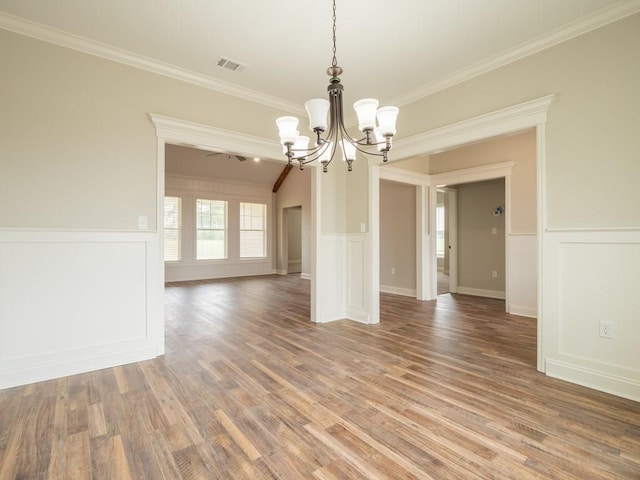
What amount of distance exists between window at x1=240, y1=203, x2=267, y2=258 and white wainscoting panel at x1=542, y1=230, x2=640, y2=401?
829 cm

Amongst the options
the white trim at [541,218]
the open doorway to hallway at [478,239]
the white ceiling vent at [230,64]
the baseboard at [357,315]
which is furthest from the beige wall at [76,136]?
the open doorway to hallway at [478,239]

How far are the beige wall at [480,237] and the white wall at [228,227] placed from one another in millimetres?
5783

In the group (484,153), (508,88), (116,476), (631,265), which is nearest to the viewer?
(116,476)

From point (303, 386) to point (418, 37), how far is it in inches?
120

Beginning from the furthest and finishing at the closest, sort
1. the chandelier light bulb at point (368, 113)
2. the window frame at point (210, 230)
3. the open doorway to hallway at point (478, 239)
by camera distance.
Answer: the window frame at point (210, 230), the open doorway to hallway at point (478, 239), the chandelier light bulb at point (368, 113)

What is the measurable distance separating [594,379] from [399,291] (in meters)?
→ 4.13

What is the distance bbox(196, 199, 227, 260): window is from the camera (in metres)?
9.03

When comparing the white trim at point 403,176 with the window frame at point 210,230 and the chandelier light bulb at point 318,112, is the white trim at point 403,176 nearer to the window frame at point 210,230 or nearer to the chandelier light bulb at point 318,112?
the chandelier light bulb at point 318,112

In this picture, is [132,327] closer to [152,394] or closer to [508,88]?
[152,394]

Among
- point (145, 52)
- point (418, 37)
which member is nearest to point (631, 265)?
point (418, 37)

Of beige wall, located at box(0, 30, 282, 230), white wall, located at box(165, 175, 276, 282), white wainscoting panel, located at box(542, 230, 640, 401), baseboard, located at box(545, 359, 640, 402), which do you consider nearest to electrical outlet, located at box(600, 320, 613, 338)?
white wainscoting panel, located at box(542, 230, 640, 401)

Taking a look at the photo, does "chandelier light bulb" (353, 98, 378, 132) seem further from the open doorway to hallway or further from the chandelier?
the open doorway to hallway

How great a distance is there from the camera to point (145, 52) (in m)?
3.06

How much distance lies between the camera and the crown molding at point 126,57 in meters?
2.62
